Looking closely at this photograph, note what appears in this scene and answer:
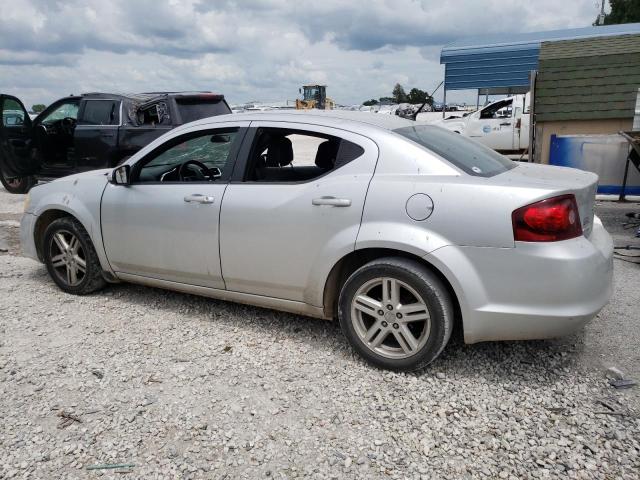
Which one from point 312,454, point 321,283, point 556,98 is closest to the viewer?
point 312,454

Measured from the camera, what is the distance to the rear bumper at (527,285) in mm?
2674

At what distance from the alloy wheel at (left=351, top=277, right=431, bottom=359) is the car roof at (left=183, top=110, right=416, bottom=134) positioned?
41.0 inches

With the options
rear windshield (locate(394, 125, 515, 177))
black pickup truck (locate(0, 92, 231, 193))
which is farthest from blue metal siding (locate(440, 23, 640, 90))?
rear windshield (locate(394, 125, 515, 177))

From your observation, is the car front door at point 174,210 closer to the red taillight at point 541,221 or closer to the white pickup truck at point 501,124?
the red taillight at point 541,221

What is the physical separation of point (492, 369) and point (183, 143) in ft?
9.06

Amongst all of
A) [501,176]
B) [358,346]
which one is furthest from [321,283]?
[501,176]

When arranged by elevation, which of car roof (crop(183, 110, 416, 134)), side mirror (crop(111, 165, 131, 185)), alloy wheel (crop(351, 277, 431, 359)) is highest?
car roof (crop(183, 110, 416, 134))

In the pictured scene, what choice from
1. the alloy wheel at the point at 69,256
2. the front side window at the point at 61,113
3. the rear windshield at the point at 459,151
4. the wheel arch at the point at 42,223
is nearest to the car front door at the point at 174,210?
the alloy wheel at the point at 69,256

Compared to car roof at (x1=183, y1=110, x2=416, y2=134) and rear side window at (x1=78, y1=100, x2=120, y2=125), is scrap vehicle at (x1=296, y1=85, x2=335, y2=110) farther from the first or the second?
car roof at (x1=183, y1=110, x2=416, y2=134)

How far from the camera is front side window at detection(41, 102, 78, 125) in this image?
942 centimetres

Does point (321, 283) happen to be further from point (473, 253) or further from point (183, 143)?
point (183, 143)

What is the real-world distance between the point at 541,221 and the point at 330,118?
1531 millimetres

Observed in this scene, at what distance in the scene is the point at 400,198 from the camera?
2.96 meters

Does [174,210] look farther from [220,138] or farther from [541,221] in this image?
[541,221]
